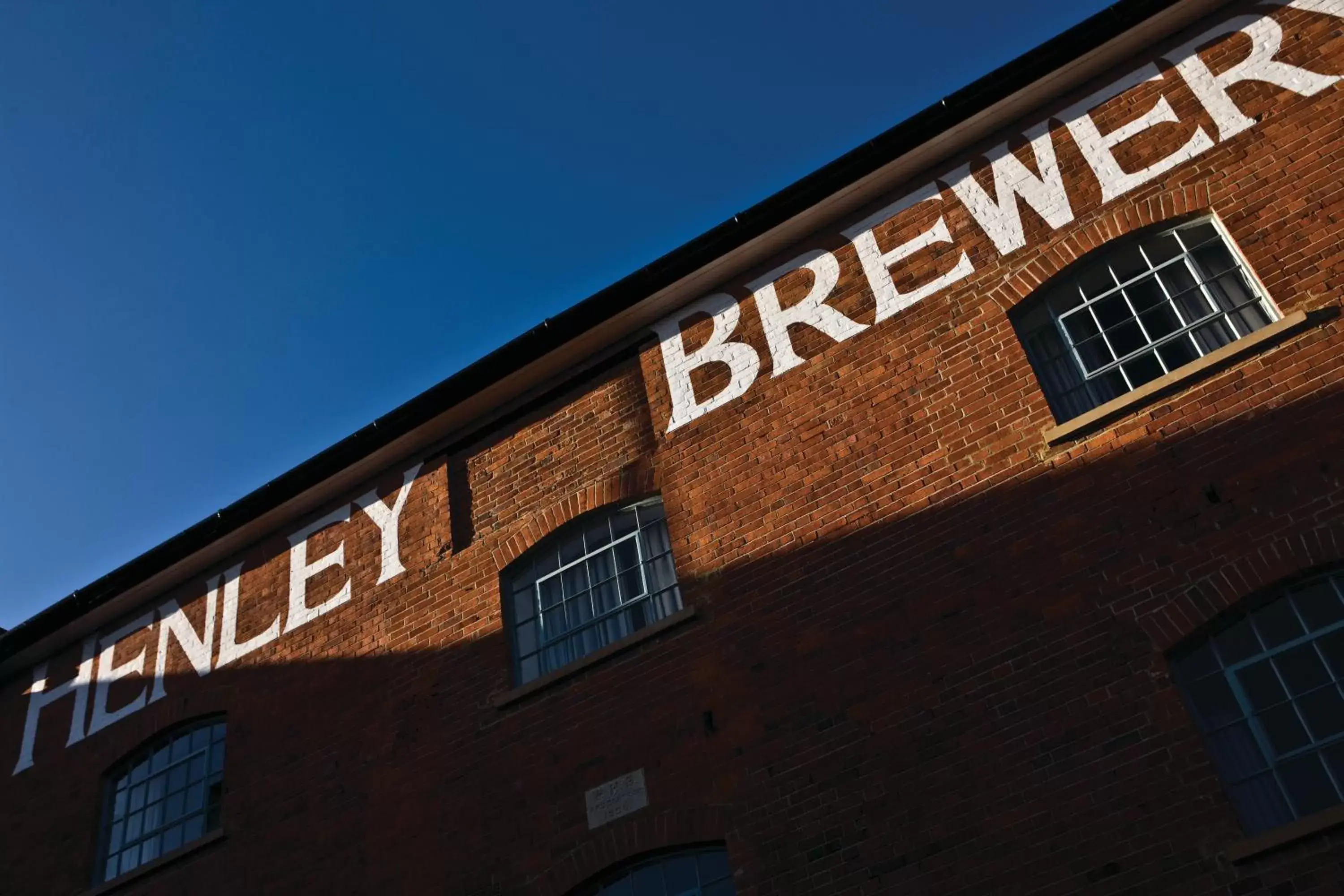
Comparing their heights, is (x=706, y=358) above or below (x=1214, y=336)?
above

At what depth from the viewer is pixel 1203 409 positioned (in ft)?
30.0

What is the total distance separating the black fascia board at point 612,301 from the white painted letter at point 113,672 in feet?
1.31

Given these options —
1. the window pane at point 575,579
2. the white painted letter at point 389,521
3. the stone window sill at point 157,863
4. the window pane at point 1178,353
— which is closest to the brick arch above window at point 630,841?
the window pane at point 575,579

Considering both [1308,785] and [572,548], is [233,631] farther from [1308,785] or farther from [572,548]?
[1308,785]

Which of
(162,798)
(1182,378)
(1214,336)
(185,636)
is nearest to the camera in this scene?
(1182,378)

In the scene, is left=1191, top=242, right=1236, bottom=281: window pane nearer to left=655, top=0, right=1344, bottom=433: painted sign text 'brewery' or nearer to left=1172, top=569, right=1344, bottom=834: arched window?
left=655, top=0, right=1344, bottom=433: painted sign text 'brewery'

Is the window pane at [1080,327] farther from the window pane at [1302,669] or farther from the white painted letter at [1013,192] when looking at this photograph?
the window pane at [1302,669]

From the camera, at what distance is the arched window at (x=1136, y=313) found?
32.1 ft

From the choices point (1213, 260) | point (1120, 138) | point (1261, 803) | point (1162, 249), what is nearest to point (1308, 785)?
point (1261, 803)

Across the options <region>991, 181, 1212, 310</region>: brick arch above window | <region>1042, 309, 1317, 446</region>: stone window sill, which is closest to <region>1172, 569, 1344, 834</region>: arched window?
<region>1042, 309, 1317, 446</region>: stone window sill

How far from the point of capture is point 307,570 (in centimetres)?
1338

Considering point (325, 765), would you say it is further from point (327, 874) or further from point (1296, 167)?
point (1296, 167)

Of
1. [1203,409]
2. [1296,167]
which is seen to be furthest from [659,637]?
[1296,167]

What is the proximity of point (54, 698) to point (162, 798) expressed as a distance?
2510 millimetres
